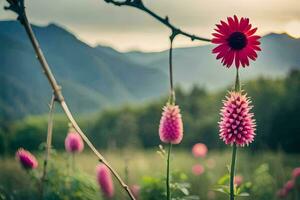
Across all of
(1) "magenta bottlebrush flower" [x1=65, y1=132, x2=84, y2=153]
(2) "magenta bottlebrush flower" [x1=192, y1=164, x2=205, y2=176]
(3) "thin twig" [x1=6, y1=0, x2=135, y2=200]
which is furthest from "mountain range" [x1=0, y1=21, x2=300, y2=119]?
(3) "thin twig" [x1=6, y1=0, x2=135, y2=200]

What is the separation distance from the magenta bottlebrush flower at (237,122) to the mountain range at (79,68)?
2.30 m

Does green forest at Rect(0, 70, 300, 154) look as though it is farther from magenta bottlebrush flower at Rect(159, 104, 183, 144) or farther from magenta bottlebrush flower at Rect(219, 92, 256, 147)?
magenta bottlebrush flower at Rect(219, 92, 256, 147)

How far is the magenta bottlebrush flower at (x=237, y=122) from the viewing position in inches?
56.6

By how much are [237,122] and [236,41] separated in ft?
0.67

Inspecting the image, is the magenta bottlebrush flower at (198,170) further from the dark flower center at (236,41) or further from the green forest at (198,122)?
the green forest at (198,122)

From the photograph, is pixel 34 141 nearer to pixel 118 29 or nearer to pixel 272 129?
pixel 272 129

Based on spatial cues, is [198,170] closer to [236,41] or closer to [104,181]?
[104,181]

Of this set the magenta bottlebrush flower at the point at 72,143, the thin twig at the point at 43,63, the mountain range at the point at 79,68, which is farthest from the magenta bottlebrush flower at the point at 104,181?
the thin twig at the point at 43,63

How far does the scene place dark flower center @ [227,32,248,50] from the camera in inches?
55.3

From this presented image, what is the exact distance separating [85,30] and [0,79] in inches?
260

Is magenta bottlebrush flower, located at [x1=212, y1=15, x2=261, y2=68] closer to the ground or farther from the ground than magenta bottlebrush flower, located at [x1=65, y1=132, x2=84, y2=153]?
farther from the ground

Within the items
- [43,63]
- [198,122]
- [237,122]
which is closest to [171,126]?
[237,122]

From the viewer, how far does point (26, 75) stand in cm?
1212

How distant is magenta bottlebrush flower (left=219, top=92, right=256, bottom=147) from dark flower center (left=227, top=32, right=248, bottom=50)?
0.12 m
